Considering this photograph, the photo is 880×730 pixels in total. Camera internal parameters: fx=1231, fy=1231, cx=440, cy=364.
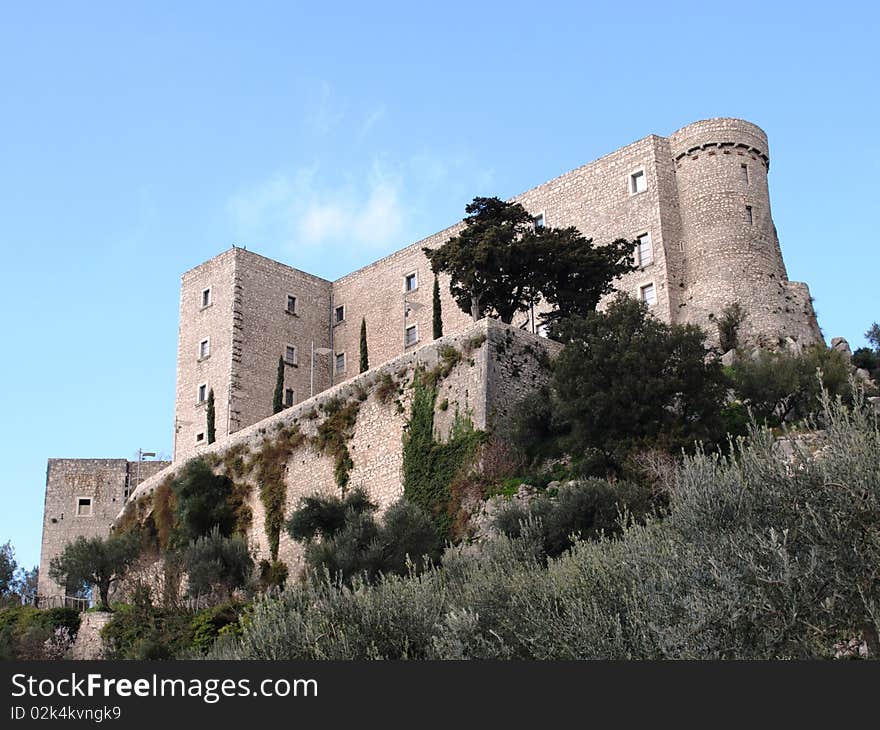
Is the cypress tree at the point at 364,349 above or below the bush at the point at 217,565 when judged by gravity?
above

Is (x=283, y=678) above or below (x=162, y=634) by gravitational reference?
below

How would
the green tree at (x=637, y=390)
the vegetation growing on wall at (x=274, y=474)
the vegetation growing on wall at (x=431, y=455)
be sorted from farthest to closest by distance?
the vegetation growing on wall at (x=274, y=474) → the vegetation growing on wall at (x=431, y=455) → the green tree at (x=637, y=390)

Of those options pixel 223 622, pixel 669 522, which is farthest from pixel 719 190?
pixel 669 522

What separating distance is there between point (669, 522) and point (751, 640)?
2890 millimetres

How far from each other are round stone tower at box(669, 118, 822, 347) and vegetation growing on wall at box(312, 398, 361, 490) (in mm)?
10747

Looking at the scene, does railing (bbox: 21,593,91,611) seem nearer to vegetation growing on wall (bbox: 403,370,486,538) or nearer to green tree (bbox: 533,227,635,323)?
vegetation growing on wall (bbox: 403,370,486,538)

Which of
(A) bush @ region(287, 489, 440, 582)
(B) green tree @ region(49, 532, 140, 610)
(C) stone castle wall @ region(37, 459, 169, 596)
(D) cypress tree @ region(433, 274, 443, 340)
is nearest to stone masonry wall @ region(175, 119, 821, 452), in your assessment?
(D) cypress tree @ region(433, 274, 443, 340)

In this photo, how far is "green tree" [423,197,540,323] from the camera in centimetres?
3300

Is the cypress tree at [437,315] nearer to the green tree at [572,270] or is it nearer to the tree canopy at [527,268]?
the tree canopy at [527,268]

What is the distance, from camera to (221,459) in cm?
3866

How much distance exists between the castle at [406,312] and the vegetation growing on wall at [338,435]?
294 millimetres

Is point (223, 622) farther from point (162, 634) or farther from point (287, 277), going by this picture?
point (287, 277)

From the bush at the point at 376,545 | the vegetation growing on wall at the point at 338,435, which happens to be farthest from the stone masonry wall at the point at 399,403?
the bush at the point at 376,545

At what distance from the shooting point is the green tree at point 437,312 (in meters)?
41.8
